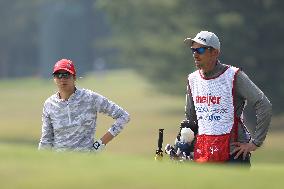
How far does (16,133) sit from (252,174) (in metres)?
36.1

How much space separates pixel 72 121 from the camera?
7809 mm

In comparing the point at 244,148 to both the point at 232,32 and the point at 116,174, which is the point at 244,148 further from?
the point at 232,32

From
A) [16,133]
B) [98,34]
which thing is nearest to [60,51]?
[98,34]

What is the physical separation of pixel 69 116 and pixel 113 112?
17.9 inches

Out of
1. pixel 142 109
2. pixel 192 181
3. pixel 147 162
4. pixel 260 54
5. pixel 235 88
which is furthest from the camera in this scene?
pixel 142 109

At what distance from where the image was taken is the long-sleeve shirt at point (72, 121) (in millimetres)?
7777

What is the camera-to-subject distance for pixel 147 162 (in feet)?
16.3

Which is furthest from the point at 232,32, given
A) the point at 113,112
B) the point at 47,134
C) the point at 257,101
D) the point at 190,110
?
the point at 257,101

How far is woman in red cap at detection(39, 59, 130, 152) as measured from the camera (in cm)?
778

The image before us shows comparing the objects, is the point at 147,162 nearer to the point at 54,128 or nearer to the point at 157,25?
the point at 54,128

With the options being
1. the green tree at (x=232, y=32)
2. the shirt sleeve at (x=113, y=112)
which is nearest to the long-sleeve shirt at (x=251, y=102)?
the shirt sleeve at (x=113, y=112)

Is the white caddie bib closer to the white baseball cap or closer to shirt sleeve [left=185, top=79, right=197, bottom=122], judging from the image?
shirt sleeve [left=185, top=79, right=197, bottom=122]

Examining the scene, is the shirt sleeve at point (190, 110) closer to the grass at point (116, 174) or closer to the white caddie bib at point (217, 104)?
the white caddie bib at point (217, 104)

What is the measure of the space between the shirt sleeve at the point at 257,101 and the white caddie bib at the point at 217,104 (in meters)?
0.07
